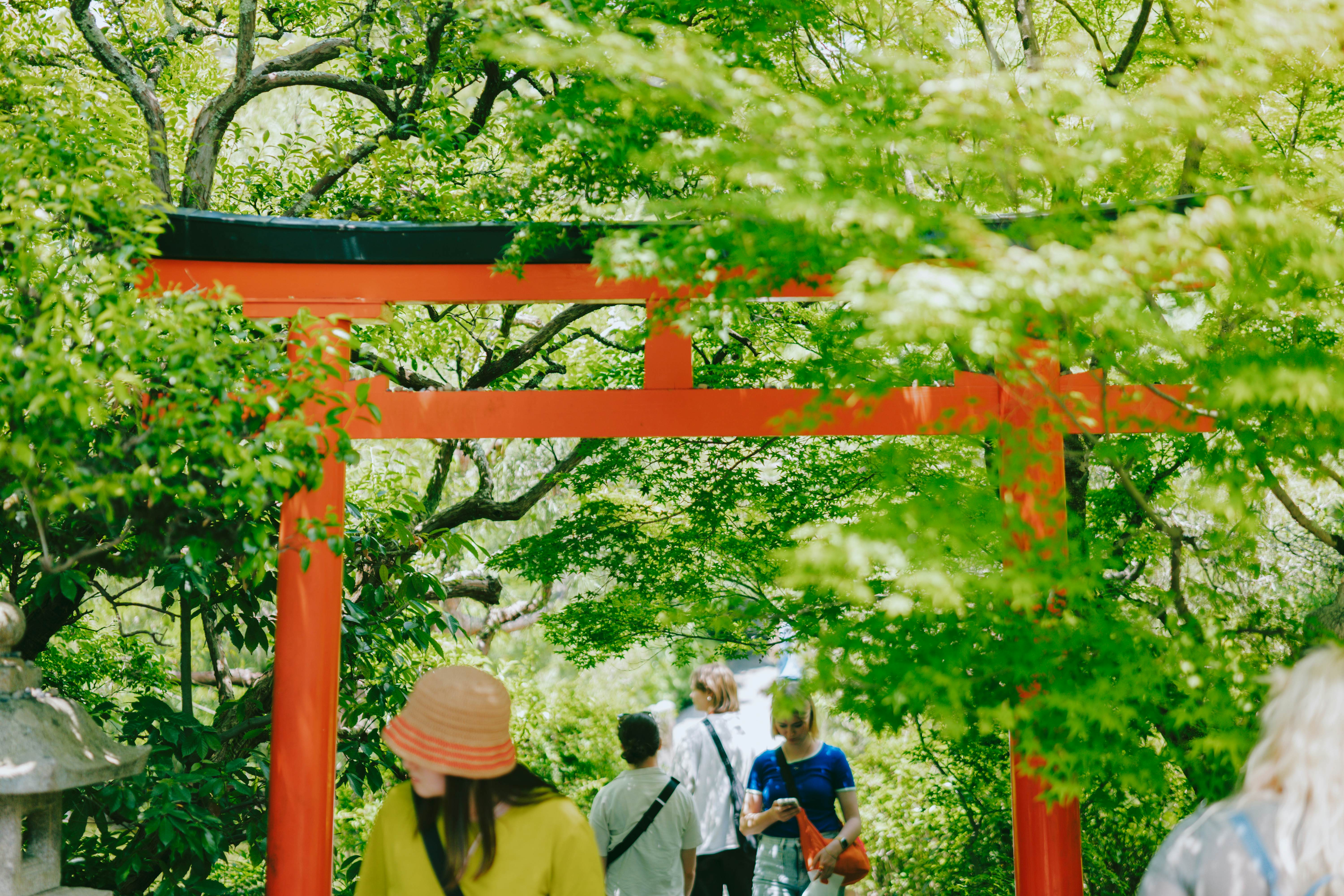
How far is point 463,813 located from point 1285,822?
1.09m

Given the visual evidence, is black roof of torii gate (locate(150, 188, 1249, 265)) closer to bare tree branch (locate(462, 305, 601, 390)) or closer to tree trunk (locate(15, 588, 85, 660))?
tree trunk (locate(15, 588, 85, 660))

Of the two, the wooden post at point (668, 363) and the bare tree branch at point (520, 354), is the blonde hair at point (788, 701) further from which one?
the bare tree branch at point (520, 354)

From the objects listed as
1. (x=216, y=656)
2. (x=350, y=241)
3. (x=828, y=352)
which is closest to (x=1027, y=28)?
(x=828, y=352)

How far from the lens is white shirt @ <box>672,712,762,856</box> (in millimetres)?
3670

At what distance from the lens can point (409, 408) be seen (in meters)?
3.68

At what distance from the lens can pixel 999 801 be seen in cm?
541

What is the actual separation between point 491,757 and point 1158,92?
82.8 inches

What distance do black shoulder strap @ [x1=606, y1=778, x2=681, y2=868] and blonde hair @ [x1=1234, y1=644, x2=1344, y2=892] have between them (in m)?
2.21

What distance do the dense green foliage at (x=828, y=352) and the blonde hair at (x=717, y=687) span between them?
13.8 inches

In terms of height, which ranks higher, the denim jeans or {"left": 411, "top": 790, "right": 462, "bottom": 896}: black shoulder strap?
{"left": 411, "top": 790, "right": 462, "bottom": 896}: black shoulder strap

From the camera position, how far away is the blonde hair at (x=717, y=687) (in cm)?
374

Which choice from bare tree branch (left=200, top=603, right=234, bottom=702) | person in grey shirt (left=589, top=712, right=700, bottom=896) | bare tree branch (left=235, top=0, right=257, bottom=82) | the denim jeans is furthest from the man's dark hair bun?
bare tree branch (left=235, top=0, right=257, bottom=82)

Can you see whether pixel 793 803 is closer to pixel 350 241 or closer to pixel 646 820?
pixel 646 820

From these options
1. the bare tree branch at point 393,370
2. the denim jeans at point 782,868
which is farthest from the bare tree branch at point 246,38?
the denim jeans at point 782,868
